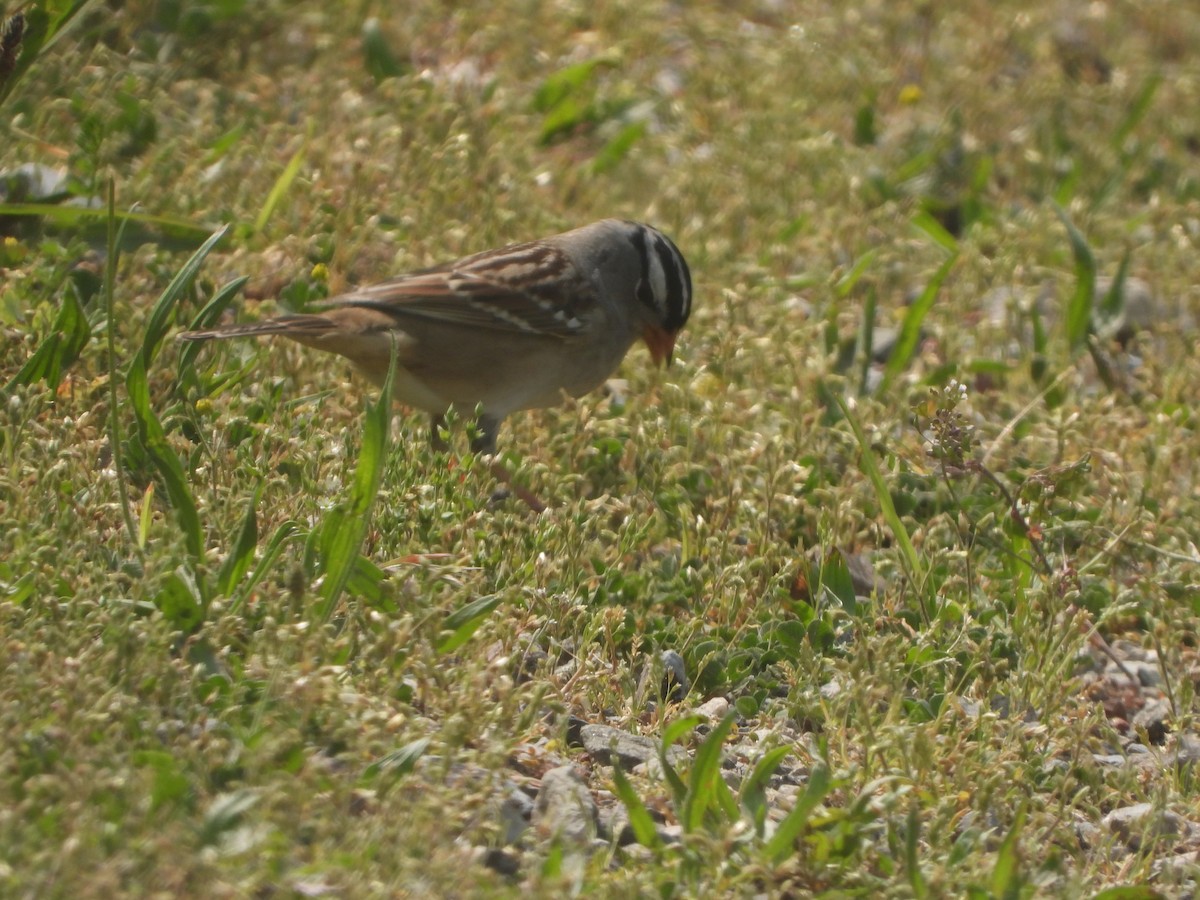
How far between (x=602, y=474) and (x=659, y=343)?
1.03m

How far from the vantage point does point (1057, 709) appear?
4.55 m

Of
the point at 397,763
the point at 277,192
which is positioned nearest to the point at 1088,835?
the point at 397,763

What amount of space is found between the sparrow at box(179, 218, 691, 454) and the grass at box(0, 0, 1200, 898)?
169 millimetres

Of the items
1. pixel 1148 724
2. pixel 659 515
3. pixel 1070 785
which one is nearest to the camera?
pixel 1070 785

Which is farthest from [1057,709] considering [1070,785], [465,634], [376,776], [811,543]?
[376,776]

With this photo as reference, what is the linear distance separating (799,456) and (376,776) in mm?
2751

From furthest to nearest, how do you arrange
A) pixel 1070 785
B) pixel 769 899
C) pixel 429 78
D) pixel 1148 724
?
pixel 429 78 < pixel 1148 724 < pixel 1070 785 < pixel 769 899

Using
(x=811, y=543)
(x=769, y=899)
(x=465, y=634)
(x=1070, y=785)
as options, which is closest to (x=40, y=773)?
(x=465, y=634)

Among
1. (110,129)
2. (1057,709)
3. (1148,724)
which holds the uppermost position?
(110,129)

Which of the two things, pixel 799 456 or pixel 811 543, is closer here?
pixel 811 543

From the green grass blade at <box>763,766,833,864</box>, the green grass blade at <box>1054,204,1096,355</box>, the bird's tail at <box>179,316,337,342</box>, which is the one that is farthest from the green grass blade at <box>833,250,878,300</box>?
the green grass blade at <box>763,766,833,864</box>

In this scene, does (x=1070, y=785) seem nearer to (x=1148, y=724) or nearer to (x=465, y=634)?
(x=1148, y=724)

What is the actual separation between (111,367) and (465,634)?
116cm

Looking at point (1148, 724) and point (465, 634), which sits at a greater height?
point (465, 634)
